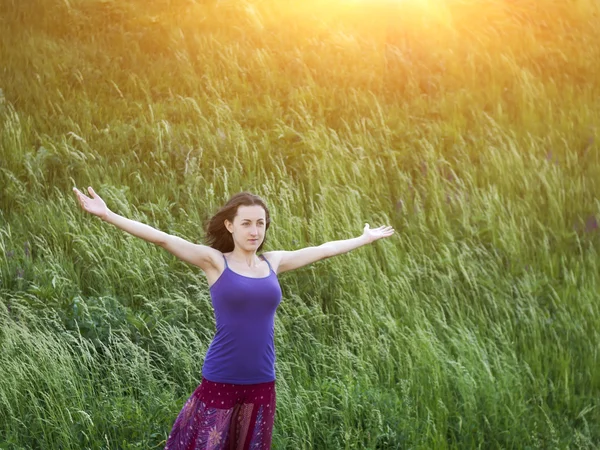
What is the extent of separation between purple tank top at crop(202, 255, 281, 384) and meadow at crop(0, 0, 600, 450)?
1348 millimetres

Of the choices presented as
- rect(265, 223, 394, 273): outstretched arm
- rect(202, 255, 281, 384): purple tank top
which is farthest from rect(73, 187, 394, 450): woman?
rect(265, 223, 394, 273): outstretched arm

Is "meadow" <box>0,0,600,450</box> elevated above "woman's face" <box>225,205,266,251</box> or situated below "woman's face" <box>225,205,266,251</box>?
below

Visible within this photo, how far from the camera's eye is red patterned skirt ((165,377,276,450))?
135 inches

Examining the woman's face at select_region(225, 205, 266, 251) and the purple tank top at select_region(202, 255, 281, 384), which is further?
the woman's face at select_region(225, 205, 266, 251)

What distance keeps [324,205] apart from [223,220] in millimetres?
2823

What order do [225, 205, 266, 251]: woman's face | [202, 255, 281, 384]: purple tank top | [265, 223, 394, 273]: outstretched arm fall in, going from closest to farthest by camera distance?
1. [202, 255, 281, 384]: purple tank top
2. [225, 205, 266, 251]: woman's face
3. [265, 223, 394, 273]: outstretched arm

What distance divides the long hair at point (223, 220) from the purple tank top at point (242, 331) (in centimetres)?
32

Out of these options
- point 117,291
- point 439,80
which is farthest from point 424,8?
point 117,291

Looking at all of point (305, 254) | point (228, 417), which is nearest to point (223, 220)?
point (305, 254)

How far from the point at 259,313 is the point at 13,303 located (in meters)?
2.81

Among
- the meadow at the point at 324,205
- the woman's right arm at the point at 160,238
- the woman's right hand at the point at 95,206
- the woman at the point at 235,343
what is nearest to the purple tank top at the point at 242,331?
the woman at the point at 235,343

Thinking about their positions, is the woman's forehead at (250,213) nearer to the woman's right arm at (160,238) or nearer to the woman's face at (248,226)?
the woman's face at (248,226)

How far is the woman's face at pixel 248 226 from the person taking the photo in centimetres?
356

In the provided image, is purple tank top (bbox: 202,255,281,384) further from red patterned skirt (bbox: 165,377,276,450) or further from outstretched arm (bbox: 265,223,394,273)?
Result: outstretched arm (bbox: 265,223,394,273)
